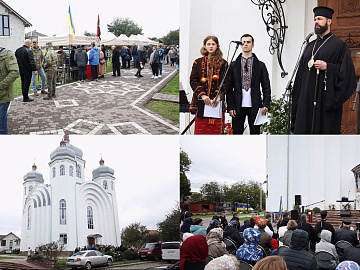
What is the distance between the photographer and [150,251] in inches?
304

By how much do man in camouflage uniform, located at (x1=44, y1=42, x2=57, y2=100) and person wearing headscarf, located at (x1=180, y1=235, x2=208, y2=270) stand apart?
4987 mm

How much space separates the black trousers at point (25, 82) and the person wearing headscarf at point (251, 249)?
5442 millimetres

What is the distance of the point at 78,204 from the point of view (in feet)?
25.7

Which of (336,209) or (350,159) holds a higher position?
(350,159)

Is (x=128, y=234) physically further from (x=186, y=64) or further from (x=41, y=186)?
(x=186, y=64)

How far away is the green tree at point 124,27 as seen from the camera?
9984 mm

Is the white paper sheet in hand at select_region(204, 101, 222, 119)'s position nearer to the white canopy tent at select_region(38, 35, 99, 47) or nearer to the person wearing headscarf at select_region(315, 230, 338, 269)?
the person wearing headscarf at select_region(315, 230, 338, 269)

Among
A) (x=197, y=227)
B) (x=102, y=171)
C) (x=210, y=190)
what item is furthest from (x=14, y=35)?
(x=197, y=227)

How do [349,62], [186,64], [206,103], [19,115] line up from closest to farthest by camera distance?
[349,62] < [206,103] < [19,115] < [186,64]

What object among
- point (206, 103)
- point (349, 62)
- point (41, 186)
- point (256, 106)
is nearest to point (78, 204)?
point (41, 186)

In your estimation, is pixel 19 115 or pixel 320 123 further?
pixel 19 115

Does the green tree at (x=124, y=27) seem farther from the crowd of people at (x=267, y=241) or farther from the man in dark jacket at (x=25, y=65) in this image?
the crowd of people at (x=267, y=241)

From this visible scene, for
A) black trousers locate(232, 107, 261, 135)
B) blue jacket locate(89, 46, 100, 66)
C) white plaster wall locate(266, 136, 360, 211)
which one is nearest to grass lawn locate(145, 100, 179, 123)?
blue jacket locate(89, 46, 100, 66)

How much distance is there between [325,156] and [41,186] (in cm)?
403
